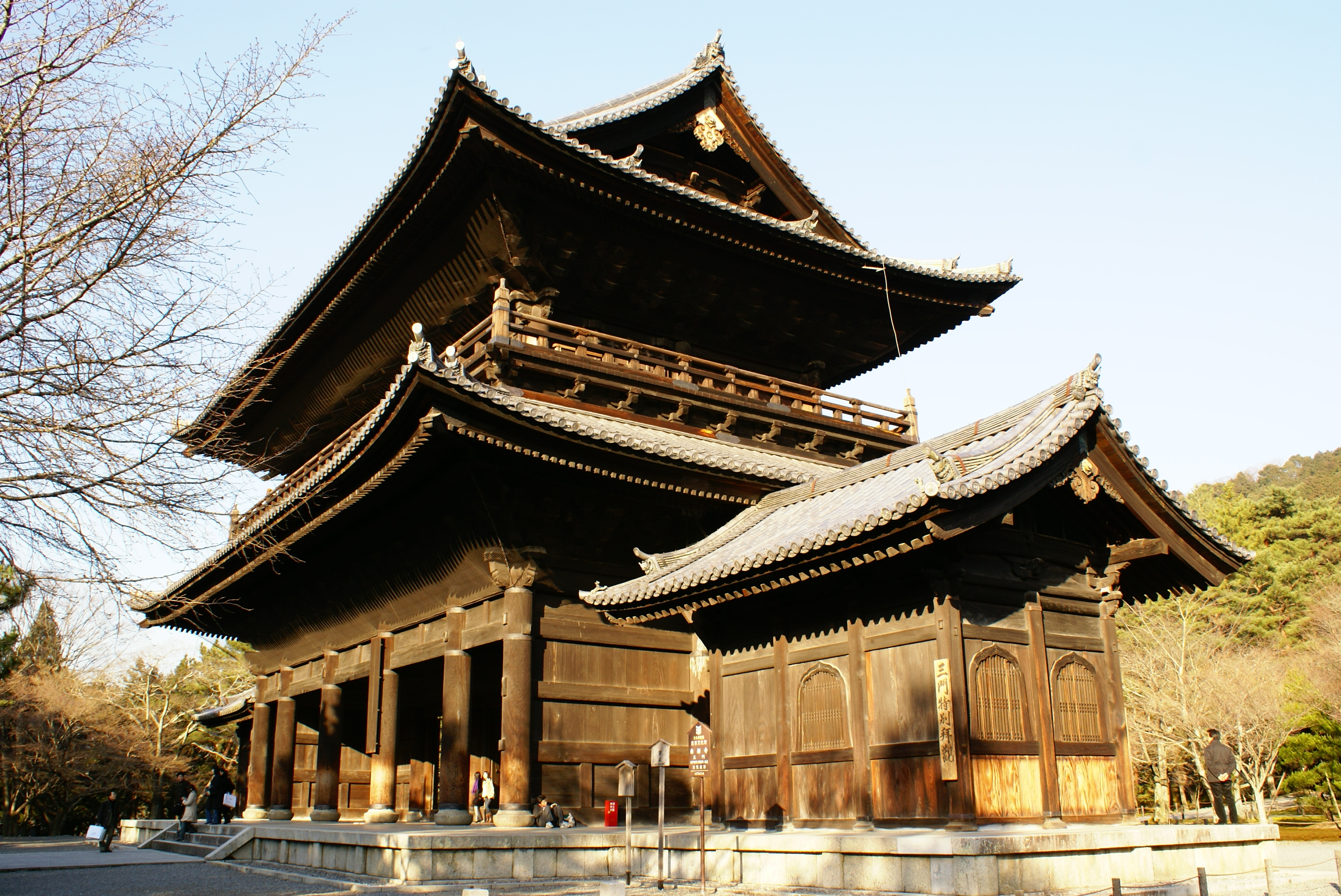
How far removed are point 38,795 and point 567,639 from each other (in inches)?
1559

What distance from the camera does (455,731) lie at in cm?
1467

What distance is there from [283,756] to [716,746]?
13.4 m

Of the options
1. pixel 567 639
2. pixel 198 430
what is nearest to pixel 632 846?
pixel 567 639

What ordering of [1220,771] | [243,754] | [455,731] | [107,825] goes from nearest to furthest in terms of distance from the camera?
[1220,771], [455,731], [107,825], [243,754]

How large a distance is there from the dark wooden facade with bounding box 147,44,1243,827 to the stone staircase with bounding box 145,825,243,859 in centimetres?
151

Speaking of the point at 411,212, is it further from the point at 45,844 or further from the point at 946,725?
the point at 45,844

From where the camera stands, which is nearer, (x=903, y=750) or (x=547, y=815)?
(x=903, y=750)

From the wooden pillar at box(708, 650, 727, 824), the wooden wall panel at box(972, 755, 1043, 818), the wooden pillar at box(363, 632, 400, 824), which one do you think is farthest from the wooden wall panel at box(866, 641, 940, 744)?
the wooden pillar at box(363, 632, 400, 824)

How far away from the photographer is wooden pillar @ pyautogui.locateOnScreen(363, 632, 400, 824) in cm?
1673

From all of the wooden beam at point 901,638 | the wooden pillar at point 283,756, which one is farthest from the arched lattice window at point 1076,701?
the wooden pillar at point 283,756

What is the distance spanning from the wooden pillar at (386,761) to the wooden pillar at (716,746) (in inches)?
255

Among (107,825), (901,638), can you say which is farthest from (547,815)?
(107,825)

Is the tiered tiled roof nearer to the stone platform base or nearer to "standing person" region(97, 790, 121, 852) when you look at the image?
the stone platform base

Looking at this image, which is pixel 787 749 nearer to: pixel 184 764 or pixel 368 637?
pixel 368 637
